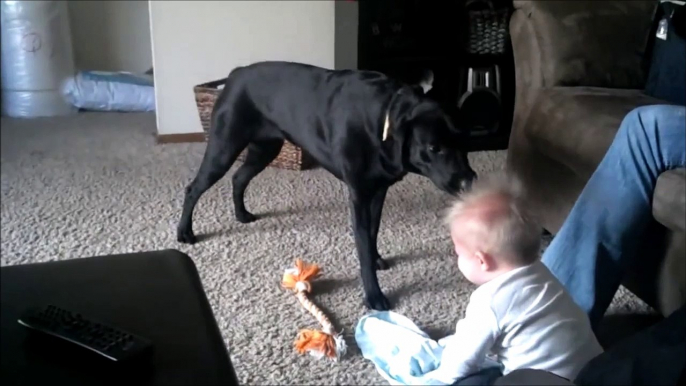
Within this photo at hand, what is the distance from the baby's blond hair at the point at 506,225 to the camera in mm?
821

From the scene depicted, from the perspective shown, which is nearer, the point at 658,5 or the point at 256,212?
the point at 658,5

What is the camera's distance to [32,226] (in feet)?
5.28

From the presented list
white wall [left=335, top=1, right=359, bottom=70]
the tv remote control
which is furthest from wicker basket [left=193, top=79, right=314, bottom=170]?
the tv remote control

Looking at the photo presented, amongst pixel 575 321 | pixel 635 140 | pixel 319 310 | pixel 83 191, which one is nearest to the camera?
pixel 575 321

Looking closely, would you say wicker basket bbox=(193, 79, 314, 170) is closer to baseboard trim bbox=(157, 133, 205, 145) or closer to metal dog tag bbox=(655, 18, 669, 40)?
baseboard trim bbox=(157, 133, 205, 145)

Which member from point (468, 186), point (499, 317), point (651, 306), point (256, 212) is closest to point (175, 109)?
point (256, 212)

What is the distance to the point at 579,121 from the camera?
1075mm

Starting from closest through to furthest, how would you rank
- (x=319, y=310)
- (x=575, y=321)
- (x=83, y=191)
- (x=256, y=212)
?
(x=575, y=321) → (x=319, y=310) → (x=256, y=212) → (x=83, y=191)

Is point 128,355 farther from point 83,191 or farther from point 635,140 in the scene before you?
point 83,191

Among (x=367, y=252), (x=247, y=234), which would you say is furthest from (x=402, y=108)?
(x=247, y=234)

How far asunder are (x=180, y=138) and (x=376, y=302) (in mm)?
419

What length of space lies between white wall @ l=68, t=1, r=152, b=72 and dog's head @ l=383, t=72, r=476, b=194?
0.60 metres

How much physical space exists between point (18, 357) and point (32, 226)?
0.90 metres

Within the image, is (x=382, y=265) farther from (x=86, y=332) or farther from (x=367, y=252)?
(x=86, y=332)
